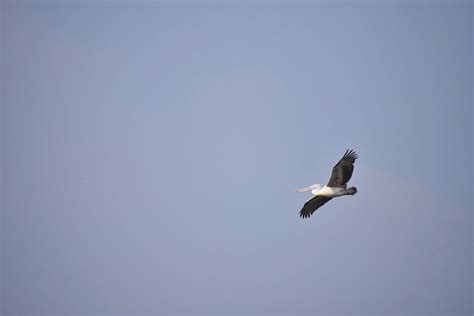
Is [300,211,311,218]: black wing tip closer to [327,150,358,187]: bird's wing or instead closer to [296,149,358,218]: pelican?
[296,149,358,218]: pelican

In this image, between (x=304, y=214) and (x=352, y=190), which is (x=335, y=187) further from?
(x=304, y=214)

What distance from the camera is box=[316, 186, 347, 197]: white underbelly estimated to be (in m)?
20.0

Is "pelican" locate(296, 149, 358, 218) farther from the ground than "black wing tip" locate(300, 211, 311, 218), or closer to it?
farther from the ground

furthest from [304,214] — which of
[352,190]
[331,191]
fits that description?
[352,190]

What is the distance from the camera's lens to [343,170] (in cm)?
1925

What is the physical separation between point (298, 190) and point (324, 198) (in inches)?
44.7

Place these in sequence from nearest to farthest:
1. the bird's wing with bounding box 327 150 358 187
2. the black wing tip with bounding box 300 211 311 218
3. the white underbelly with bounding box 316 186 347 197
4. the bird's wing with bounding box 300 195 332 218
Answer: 1. the bird's wing with bounding box 327 150 358 187
2. the white underbelly with bounding box 316 186 347 197
3. the bird's wing with bounding box 300 195 332 218
4. the black wing tip with bounding box 300 211 311 218

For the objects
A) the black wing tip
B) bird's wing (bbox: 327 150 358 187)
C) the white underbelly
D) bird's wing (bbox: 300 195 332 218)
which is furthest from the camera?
the black wing tip

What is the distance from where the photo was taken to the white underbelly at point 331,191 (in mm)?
20016

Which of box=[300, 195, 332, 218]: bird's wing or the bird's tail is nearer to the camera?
the bird's tail

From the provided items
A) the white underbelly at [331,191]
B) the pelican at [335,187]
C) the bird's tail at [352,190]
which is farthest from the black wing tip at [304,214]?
the bird's tail at [352,190]

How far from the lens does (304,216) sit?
2202cm

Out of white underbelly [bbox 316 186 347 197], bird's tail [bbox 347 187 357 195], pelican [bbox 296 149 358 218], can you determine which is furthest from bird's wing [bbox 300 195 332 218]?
bird's tail [bbox 347 187 357 195]

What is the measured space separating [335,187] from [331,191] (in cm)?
28
